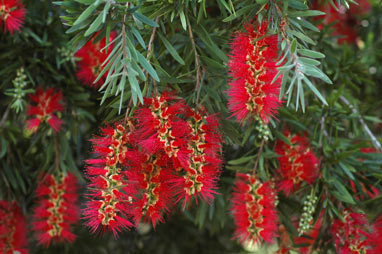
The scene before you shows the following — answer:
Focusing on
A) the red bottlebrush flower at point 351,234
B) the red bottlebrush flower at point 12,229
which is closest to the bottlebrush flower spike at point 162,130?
the red bottlebrush flower at point 351,234

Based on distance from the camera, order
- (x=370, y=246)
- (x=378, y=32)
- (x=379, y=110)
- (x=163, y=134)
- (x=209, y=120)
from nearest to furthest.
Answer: (x=163, y=134) < (x=209, y=120) < (x=370, y=246) < (x=379, y=110) < (x=378, y=32)

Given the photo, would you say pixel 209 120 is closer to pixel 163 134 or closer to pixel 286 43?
pixel 163 134

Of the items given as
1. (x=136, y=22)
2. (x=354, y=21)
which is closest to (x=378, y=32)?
(x=354, y=21)

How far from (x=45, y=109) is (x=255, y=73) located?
3.24ft

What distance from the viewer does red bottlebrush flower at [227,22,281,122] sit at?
1.13 metres

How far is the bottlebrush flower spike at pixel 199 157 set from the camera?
1.12 m

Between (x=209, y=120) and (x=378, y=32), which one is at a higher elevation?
(x=209, y=120)

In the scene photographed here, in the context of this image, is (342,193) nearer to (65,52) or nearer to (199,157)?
(199,157)

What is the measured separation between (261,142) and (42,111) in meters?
0.90

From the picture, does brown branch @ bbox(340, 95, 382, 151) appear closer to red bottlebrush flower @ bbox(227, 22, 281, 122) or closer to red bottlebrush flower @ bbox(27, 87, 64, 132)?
red bottlebrush flower @ bbox(227, 22, 281, 122)

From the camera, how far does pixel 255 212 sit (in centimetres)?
144

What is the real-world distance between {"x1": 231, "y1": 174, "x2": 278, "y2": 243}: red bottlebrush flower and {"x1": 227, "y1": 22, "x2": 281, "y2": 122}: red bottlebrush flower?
15.7 inches

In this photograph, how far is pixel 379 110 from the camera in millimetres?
2572

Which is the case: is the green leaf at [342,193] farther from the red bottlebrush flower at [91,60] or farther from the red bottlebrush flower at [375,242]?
the red bottlebrush flower at [91,60]
